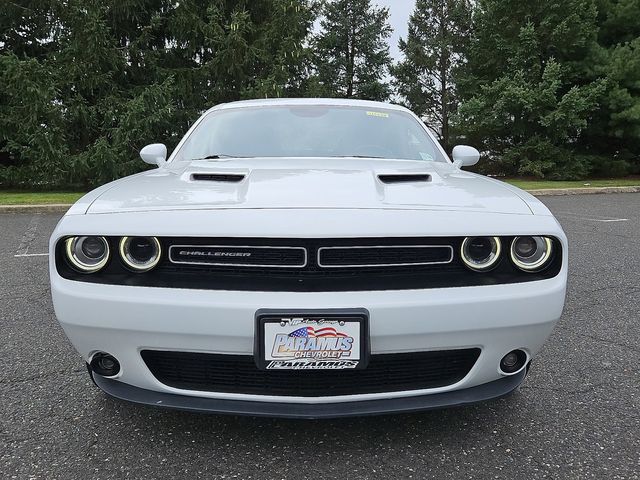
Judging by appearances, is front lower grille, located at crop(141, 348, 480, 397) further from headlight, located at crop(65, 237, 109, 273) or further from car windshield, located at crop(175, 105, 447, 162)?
car windshield, located at crop(175, 105, 447, 162)

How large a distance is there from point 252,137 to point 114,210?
1.42 metres

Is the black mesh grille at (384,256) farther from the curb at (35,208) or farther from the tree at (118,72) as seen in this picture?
the tree at (118,72)

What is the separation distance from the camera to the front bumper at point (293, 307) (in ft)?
5.46

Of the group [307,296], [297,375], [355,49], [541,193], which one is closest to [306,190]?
[307,296]

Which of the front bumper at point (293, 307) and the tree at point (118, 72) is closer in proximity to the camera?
the front bumper at point (293, 307)

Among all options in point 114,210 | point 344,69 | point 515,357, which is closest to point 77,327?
point 114,210

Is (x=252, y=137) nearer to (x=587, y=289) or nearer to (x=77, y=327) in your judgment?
(x=77, y=327)

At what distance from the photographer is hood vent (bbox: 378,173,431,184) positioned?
7.39 ft

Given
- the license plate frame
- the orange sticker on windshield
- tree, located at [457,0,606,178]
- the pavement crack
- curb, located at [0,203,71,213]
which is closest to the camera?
the license plate frame

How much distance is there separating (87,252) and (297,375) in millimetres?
854

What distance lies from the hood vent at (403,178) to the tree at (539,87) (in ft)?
59.7

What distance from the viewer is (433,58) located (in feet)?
109

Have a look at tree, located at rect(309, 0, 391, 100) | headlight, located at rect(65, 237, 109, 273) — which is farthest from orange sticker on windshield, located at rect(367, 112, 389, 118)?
tree, located at rect(309, 0, 391, 100)

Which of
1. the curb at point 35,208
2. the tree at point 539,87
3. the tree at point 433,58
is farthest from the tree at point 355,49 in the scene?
the curb at point 35,208
